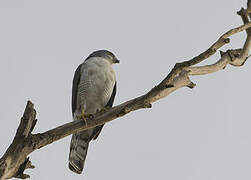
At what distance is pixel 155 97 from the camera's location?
4676mm

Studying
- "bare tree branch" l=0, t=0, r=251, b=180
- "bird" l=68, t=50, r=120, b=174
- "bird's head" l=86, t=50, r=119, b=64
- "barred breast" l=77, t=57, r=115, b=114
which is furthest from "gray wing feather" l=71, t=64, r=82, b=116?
"bare tree branch" l=0, t=0, r=251, b=180

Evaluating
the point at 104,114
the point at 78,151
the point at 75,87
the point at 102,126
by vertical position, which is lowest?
the point at 78,151

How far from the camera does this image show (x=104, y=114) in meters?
4.76

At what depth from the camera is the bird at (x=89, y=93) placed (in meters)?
6.60

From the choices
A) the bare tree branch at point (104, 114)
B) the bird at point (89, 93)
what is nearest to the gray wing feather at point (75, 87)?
the bird at point (89, 93)

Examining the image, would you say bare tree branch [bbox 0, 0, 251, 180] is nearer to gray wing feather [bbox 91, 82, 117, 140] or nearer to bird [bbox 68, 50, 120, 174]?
bird [bbox 68, 50, 120, 174]

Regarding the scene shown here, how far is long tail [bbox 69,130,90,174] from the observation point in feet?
20.4

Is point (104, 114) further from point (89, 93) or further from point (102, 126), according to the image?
point (102, 126)

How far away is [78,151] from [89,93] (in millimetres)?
1003

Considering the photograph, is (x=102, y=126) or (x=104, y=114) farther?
(x=102, y=126)

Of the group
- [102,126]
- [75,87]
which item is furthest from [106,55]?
→ [102,126]

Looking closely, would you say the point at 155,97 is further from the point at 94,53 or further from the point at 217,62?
the point at 94,53

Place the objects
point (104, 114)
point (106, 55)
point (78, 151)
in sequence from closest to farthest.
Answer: point (104, 114)
point (78, 151)
point (106, 55)

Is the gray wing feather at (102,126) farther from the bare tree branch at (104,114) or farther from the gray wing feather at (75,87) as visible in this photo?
the bare tree branch at (104,114)
